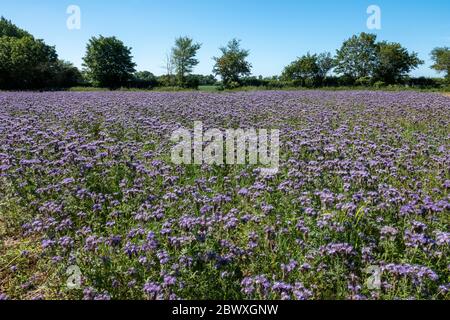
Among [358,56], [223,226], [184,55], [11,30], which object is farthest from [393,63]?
[11,30]

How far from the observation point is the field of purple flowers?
3.19 meters

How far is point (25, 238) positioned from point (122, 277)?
1.75 metres

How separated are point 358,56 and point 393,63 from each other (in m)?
4.67

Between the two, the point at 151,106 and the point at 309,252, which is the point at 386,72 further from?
the point at 309,252

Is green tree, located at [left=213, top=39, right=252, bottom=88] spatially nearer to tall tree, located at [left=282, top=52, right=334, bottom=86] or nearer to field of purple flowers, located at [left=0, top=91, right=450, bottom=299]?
tall tree, located at [left=282, top=52, right=334, bottom=86]

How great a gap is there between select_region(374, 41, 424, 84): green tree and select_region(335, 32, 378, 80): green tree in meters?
1.02

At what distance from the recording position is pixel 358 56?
5062 centimetres

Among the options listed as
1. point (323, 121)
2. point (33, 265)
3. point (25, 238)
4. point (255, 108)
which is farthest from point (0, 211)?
point (255, 108)

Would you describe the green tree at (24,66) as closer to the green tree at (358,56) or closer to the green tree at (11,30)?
the green tree at (11,30)

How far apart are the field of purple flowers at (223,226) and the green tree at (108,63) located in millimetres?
44535

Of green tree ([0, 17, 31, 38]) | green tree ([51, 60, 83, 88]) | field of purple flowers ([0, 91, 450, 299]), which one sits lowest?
field of purple flowers ([0, 91, 450, 299])

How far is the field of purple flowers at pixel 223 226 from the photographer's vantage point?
3.19 m

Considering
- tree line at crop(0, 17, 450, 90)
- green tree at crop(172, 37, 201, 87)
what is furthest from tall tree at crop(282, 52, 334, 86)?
green tree at crop(172, 37, 201, 87)
